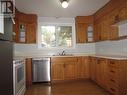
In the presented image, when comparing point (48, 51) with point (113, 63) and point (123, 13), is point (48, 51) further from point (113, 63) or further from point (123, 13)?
point (123, 13)

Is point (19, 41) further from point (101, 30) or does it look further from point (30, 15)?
point (101, 30)

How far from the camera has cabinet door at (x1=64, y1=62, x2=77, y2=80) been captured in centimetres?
558

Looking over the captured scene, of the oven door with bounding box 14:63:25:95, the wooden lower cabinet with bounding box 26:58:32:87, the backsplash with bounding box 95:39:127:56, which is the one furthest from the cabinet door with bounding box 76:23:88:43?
the oven door with bounding box 14:63:25:95

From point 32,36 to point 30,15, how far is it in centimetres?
78

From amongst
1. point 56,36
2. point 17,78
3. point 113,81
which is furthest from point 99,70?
point 17,78

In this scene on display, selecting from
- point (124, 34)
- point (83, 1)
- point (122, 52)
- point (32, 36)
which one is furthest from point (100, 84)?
point (32, 36)

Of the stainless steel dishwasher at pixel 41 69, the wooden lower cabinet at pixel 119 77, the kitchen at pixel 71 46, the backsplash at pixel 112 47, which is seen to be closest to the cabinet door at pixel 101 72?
the kitchen at pixel 71 46

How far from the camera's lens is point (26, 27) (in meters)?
5.86

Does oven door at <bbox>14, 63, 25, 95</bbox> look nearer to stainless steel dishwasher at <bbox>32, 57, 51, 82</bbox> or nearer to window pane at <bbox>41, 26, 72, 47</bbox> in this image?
stainless steel dishwasher at <bbox>32, 57, 51, 82</bbox>

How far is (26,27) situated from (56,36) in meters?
1.23

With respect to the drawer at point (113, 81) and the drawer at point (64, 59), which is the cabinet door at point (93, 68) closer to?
the drawer at point (64, 59)

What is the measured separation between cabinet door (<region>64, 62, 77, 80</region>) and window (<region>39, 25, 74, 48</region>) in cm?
96

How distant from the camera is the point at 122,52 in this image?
413cm

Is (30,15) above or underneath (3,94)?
above
